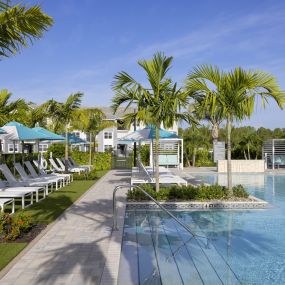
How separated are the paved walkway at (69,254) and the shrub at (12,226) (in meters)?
0.44

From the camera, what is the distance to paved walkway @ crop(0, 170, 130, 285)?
4.93m

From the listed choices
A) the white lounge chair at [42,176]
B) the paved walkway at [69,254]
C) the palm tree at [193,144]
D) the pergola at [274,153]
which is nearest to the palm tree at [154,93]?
the paved walkway at [69,254]

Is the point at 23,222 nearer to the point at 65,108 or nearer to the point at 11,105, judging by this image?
the point at 65,108

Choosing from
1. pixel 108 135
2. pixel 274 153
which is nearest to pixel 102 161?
pixel 274 153

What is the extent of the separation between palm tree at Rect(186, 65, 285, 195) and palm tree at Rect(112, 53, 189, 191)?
62 cm

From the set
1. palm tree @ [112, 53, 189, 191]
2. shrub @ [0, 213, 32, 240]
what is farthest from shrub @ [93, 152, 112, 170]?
shrub @ [0, 213, 32, 240]

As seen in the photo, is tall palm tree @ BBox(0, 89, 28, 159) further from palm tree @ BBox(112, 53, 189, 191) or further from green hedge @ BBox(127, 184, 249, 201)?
green hedge @ BBox(127, 184, 249, 201)

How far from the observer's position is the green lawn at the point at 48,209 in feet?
19.9

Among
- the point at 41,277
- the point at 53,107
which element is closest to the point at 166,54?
the point at 41,277

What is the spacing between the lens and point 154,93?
11.3 metres

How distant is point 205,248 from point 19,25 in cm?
489

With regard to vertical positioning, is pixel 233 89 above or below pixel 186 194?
above

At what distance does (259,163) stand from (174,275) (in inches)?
829

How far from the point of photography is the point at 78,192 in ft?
46.3
